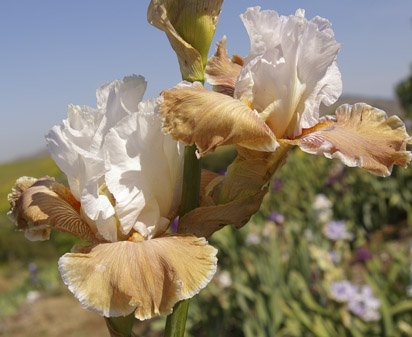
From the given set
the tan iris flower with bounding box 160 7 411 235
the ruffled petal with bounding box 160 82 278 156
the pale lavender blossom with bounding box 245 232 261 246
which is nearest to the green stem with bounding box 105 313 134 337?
the tan iris flower with bounding box 160 7 411 235

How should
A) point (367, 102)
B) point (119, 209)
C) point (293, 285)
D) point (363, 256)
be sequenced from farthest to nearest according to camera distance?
point (363, 256)
point (293, 285)
point (367, 102)
point (119, 209)

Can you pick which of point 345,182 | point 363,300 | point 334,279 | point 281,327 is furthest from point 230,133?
point 345,182

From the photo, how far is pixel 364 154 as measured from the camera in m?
0.77

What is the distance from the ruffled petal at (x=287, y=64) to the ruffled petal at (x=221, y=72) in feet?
0.11

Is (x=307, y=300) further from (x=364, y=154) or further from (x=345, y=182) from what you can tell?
(x=345, y=182)

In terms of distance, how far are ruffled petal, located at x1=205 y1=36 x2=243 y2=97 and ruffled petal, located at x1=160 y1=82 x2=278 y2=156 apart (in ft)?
0.32

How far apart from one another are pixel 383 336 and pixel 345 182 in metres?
3.66

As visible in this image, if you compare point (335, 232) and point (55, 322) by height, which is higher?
point (335, 232)

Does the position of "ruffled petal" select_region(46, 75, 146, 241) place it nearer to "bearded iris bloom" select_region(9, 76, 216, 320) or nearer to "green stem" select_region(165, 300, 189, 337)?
"bearded iris bloom" select_region(9, 76, 216, 320)

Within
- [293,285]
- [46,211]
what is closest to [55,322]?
[293,285]

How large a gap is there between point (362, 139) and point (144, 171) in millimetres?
318

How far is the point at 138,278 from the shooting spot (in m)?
0.69

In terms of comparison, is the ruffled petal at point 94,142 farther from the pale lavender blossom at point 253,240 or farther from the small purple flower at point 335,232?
the small purple flower at point 335,232

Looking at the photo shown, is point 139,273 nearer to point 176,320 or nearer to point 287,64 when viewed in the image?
point 176,320
